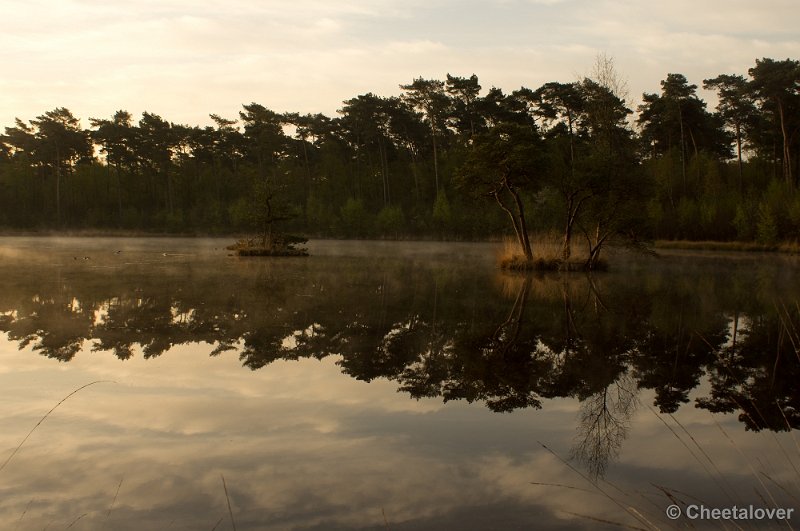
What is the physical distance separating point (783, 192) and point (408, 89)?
32.5m

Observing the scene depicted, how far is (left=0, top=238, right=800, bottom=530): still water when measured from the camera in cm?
430

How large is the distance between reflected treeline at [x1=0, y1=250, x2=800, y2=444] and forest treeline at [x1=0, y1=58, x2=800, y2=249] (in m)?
7.01

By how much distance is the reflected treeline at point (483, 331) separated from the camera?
7.41 meters

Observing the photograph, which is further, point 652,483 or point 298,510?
point 652,483

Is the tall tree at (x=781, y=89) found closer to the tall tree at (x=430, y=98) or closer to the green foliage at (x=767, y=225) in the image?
the green foliage at (x=767, y=225)

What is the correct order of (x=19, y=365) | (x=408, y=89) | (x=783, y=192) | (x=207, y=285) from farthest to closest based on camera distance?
(x=408, y=89) → (x=783, y=192) → (x=207, y=285) → (x=19, y=365)

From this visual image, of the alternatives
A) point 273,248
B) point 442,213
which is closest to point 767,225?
point 442,213

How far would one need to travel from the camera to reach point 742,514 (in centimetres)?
416

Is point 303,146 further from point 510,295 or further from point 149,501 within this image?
point 149,501

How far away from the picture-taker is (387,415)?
252 inches

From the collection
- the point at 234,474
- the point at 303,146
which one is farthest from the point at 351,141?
the point at 234,474

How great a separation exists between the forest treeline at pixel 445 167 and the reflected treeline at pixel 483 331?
7.01m

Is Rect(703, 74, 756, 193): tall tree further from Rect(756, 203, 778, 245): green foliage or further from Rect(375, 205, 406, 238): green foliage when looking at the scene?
Rect(375, 205, 406, 238): green foliage

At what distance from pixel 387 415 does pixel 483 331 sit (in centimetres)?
522
